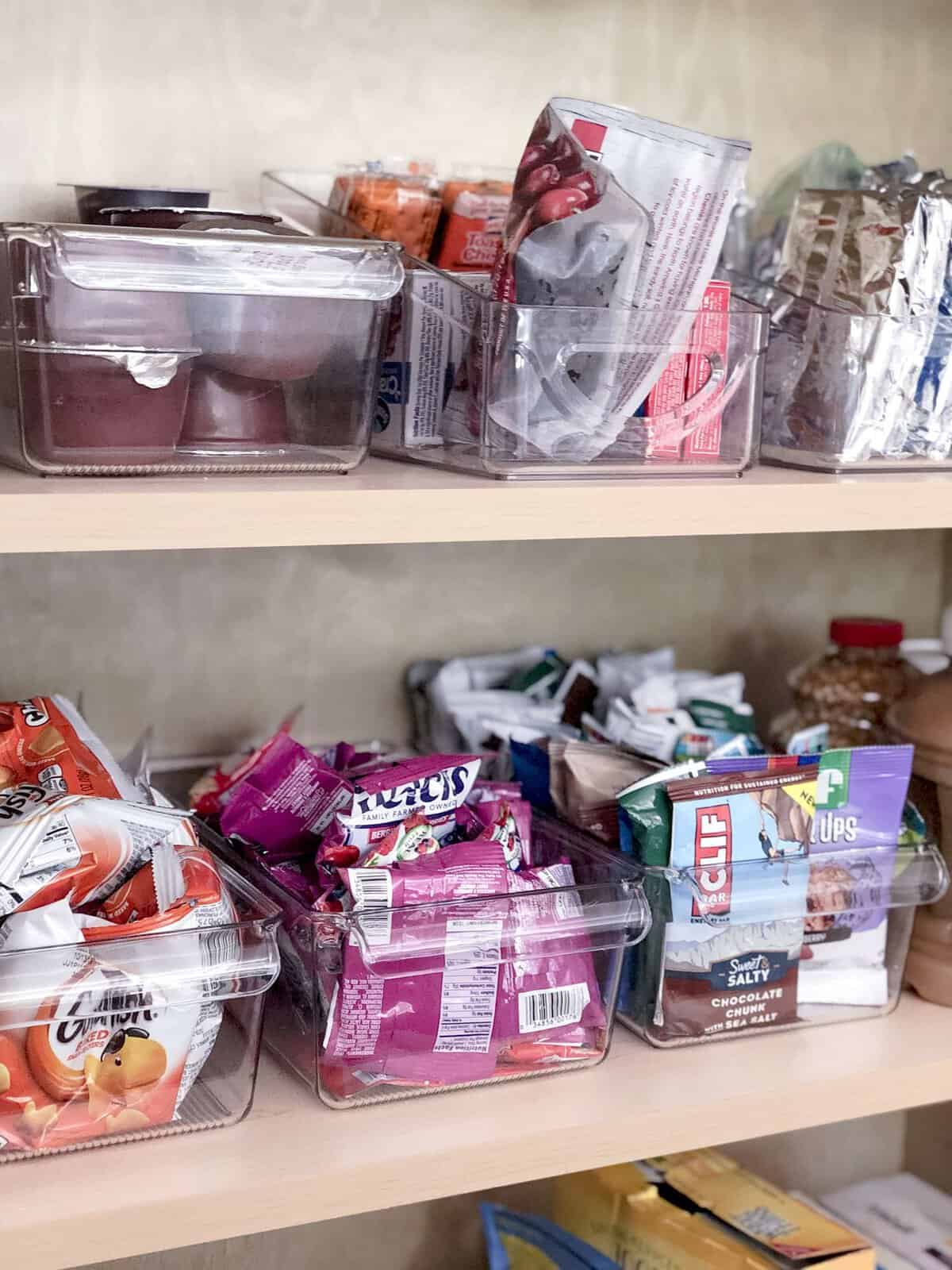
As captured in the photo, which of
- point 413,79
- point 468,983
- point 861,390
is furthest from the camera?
point 413,79

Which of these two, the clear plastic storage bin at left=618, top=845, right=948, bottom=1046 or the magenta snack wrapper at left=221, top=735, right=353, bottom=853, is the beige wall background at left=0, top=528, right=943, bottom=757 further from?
the clear plastic storage bin at left=618, top=845, right=948, bottom=1046

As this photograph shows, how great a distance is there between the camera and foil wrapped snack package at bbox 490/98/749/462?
0.85 metres

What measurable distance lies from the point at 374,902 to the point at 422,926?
0.03 metres

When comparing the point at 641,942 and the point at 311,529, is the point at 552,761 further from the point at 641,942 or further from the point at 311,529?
the point at 311,529

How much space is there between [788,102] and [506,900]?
795 millimetres

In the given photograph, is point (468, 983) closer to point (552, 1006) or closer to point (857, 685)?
point (552, 1006)

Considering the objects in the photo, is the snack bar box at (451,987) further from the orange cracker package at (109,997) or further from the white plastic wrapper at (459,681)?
the white plastic wrapper at (459,681)

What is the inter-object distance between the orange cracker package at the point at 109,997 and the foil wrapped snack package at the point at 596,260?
341 mm

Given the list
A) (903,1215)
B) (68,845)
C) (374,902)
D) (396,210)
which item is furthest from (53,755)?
(903,1215)

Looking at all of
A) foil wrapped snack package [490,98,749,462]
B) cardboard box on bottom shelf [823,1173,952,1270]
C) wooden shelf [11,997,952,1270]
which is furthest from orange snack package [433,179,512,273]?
cardboard box on bottom shelf [823,1173,952,1270]

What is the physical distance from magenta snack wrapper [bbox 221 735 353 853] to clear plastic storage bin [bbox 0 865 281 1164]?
0.12 metres

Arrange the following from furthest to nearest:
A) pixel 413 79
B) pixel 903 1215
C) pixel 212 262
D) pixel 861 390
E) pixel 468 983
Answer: pixel 903 1215
pixel 413 79
pixel 861 390
pixel 468 983
pixel 212 262

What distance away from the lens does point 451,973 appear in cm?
88

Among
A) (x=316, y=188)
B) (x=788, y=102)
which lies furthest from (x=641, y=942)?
(x=788, y=102)
